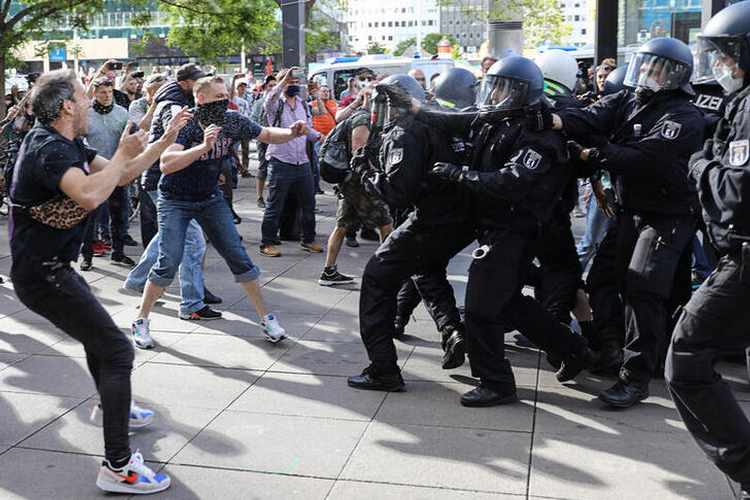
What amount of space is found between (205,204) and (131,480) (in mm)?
2710

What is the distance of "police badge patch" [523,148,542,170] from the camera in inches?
188

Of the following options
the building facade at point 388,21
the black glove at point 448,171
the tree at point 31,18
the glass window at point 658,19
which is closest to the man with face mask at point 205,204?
the black glove at point 448,171

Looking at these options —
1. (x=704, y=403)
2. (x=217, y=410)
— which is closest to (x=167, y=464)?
(x=217, y=410)

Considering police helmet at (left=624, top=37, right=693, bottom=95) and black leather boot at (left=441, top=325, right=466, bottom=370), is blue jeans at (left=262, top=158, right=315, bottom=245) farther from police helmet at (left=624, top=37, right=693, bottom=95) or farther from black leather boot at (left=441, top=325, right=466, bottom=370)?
police helmet at (left=624, top=37, right=693, bottom=95)

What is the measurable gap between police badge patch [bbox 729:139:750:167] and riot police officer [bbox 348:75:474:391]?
A: 5.87ft

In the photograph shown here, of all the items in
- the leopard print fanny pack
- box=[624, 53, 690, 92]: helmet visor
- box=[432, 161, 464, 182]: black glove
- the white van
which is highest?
the white van

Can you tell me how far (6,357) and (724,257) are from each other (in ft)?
14.7

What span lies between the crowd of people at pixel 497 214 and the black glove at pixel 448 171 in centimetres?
1

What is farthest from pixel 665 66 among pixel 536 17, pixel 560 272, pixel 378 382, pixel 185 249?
pixel 536 17

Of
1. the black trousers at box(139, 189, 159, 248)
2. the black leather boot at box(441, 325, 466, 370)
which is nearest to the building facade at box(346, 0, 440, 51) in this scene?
the black trousers at box(139, 189, 159, 248)

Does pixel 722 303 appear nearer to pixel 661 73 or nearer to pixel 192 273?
pixel 661 73

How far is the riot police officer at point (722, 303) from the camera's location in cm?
359

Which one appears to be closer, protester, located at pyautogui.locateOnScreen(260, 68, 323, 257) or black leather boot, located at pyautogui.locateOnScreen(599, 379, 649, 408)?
black leather boot, located at pyautogui.locateOnScreen(599, 379, 649, 408)

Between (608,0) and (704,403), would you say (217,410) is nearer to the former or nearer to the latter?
(704,403)
